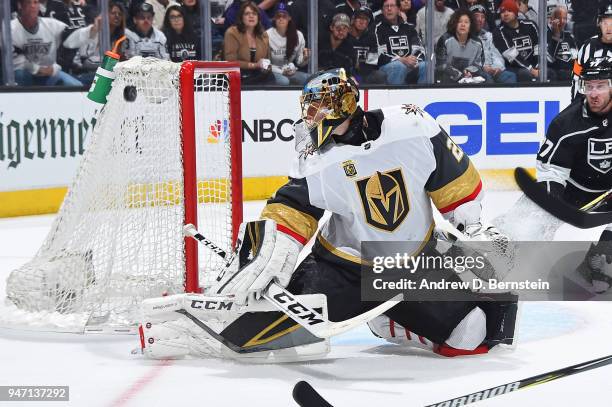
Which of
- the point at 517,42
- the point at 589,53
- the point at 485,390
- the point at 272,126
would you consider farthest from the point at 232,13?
the point at 485,390

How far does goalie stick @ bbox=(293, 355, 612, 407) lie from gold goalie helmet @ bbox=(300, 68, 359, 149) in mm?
857

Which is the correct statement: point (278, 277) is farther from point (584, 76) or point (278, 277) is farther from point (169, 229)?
point (584, 76)

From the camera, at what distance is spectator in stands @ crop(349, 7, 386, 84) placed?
788 cm

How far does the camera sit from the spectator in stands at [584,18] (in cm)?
844

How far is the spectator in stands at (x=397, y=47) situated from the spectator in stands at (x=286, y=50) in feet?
2.04

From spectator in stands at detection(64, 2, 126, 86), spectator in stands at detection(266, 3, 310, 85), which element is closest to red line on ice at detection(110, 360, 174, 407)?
spectator in stands at detection(64, 2, 126, 86)

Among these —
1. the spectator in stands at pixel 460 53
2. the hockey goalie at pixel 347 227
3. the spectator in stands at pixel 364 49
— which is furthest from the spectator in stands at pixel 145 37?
the hockey goalie at pixel 347 227

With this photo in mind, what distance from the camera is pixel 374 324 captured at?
3336 millimetres

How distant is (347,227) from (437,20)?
16.6 ft

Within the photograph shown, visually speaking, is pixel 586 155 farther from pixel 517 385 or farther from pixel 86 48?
pixel 86 48

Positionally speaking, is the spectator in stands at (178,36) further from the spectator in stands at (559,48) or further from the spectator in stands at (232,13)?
the spectator in stands at (559,48)

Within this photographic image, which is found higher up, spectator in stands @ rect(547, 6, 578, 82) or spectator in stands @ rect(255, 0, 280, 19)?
spectator in stands @ rect(255, 0, 280, 19)

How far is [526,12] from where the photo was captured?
8.23m

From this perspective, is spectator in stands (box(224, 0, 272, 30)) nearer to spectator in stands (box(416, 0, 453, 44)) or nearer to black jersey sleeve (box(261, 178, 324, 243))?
spectator in stands (box(416, 0, 453, 44))
